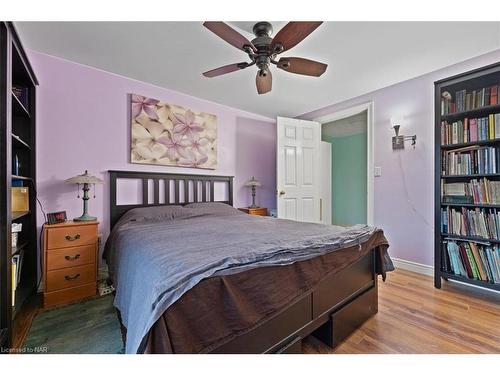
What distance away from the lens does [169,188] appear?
9.43 feet

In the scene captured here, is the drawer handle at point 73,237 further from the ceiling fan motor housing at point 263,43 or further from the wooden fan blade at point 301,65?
the wooden fan blade at point 301,65

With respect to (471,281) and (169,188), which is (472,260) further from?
(169,188)

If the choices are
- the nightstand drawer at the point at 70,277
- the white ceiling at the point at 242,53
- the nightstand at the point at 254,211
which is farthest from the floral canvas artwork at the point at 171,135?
the nightstand drawer at the point at 70,277

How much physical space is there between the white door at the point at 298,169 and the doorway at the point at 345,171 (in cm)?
81

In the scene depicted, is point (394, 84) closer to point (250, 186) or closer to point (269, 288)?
point (250, 186)

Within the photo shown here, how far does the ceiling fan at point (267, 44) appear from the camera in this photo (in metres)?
1.35

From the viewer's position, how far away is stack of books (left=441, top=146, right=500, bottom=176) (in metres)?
1.96

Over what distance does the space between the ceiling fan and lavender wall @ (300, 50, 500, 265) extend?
5.38 feet

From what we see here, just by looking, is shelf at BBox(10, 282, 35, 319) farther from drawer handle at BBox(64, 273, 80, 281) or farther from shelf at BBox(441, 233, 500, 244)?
shelf at BBox(441, 233, 500, 244)

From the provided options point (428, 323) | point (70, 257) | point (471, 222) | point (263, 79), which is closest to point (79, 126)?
point (70, 257)

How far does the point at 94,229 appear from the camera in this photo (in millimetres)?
2061

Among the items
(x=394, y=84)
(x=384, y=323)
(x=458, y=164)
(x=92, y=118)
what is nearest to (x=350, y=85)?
(x=394, y=84)

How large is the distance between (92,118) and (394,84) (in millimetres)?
3517

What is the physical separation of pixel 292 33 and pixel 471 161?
2.03 meters
